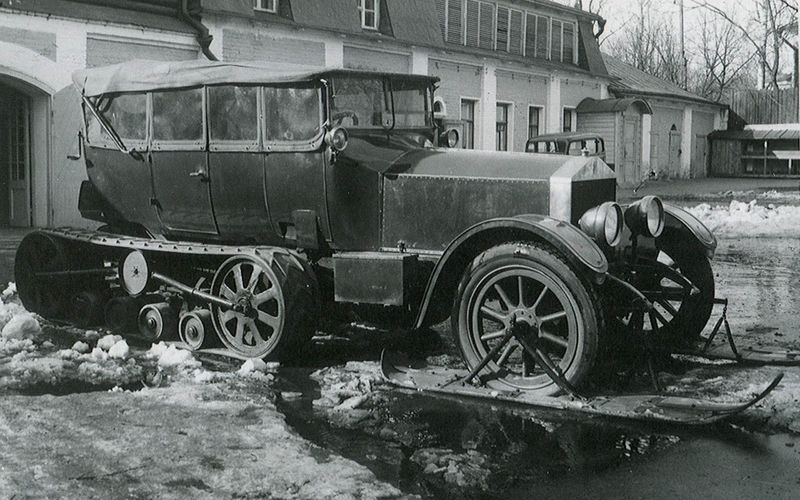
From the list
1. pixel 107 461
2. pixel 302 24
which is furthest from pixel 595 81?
pixel 107 461

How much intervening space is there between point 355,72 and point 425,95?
0.87 meters

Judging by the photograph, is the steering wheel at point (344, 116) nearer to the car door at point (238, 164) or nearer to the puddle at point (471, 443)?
the car door at point (238, 164)

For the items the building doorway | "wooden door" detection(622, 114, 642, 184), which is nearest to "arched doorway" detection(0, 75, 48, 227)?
the building doorway

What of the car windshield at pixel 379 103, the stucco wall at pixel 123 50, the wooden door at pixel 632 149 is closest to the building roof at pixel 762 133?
the wooden door at pixel 632 149

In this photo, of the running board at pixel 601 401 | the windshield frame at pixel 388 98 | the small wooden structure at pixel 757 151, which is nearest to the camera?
the running board at pixel 601 401

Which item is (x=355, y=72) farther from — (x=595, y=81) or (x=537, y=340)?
(x=595, y=81)

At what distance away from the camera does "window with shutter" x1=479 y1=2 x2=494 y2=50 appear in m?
24.1

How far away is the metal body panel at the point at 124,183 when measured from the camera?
7547mm

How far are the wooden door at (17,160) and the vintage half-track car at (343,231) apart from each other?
739cm

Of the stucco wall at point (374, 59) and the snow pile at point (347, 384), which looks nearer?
the snow pile at point (347, 384)

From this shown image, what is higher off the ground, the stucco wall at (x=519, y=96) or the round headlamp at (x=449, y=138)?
the stucco wall at (x=519, y=96)

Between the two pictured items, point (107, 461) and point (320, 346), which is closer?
point (107, 461)

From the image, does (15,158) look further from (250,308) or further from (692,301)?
(692,301)

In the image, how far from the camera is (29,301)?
27.1 ft
